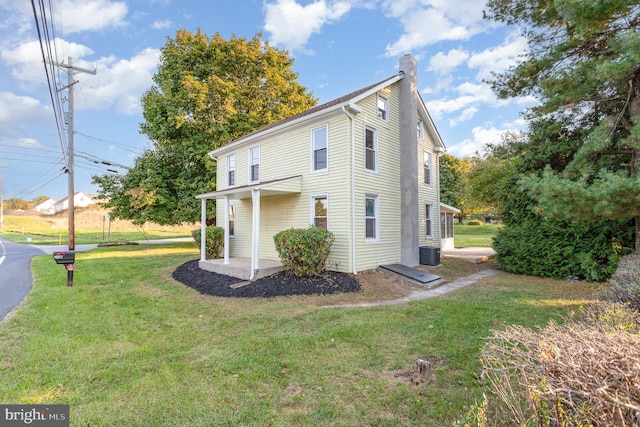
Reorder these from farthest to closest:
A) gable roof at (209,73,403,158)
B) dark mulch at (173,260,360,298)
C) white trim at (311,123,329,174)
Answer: white trim at (311,123,329,174), gable roof at (209,73,403,158), dark mulch at (173,260,360,298)

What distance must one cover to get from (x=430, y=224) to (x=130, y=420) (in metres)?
13.2

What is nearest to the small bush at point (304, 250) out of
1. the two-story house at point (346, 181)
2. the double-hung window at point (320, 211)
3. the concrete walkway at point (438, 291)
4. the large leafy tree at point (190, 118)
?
the two-story house at point (346, 181)

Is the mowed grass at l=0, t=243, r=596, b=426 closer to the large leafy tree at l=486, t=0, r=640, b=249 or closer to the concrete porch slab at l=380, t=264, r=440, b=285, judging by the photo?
the concrete porch slab at l=380, t=264, r=440, b=285

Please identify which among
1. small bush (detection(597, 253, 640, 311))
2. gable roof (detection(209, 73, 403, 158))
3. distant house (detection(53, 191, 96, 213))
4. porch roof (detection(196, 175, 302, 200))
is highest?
distant house (detection(53, 191, 96, 213))

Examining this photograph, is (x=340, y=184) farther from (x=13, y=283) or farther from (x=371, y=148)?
(x=13, y=283)

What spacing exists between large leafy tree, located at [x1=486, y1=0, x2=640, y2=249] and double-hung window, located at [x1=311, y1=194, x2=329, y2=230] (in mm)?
5676

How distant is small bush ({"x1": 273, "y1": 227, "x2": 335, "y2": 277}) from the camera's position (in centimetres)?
862

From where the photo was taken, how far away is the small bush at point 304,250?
8625 millimetres

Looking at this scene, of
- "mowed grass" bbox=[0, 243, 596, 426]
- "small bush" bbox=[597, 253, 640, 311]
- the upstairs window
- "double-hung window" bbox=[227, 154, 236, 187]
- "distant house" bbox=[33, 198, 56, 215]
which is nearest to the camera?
"mowed grass" bbox=[0, 243, 596, 426]

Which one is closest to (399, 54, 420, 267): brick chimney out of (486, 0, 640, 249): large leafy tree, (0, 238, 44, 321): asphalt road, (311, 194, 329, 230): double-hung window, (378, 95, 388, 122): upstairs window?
(378, 95, 388, 122): upstairs window

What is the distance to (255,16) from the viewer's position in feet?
45.5

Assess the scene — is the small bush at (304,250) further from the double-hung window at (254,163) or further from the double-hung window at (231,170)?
the double-hung window at (231,170)

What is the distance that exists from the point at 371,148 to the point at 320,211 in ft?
9.58

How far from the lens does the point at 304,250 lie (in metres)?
8.63
